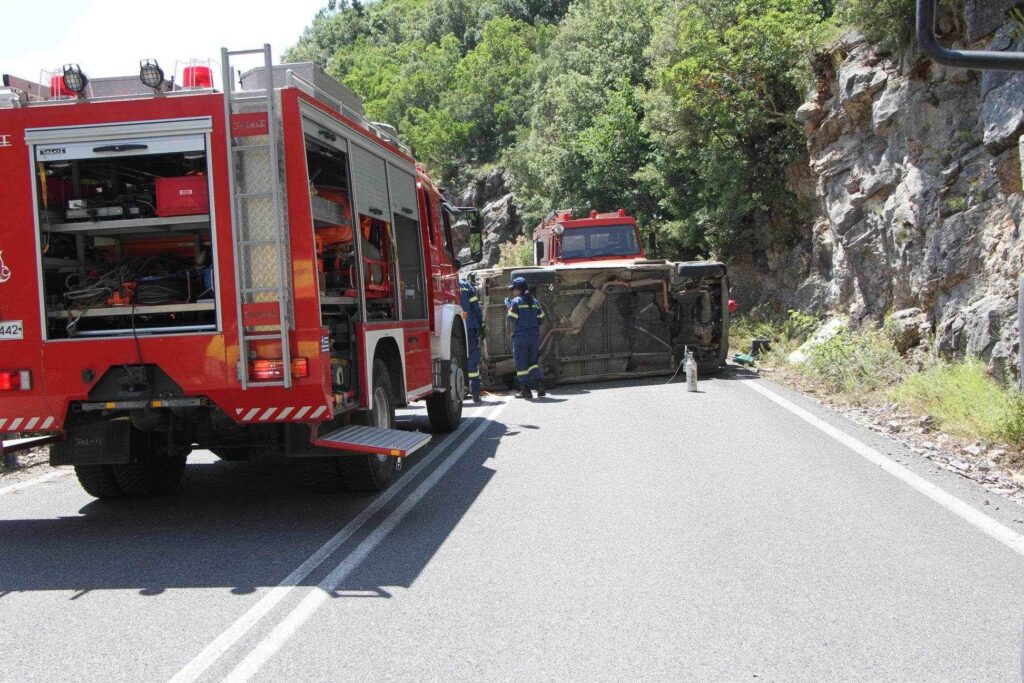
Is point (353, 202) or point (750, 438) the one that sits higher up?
point (353, 202)

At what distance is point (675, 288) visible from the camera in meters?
15.9

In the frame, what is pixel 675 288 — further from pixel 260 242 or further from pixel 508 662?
pixel 508 662

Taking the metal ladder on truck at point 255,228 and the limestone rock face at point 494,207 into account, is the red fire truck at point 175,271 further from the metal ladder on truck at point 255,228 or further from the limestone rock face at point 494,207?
the limestone rock face at point 494,207

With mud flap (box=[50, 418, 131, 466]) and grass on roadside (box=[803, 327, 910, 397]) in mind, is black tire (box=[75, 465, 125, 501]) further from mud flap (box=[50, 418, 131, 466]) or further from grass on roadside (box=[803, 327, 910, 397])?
grass on roadside (box=[803, 327, 910, 397])

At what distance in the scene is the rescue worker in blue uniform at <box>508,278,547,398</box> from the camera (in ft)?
46.2

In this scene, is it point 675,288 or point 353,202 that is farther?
point 675,288

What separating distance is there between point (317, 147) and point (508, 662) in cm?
409

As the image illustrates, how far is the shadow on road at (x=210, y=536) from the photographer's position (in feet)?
17.7

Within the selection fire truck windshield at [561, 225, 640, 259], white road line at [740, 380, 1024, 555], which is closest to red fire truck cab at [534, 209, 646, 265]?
fire truck windshield at [561, 225, 640, 259]

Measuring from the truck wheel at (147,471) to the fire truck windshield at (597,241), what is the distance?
36.2 feet

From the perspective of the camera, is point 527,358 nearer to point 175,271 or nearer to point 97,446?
point 175,271

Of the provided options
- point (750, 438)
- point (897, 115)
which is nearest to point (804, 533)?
point (750, 438)

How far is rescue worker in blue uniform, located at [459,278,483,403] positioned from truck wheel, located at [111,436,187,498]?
590 centimetres

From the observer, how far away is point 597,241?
1795 centimetres
